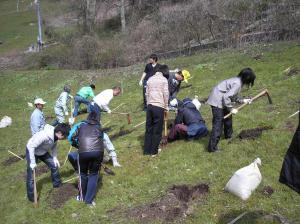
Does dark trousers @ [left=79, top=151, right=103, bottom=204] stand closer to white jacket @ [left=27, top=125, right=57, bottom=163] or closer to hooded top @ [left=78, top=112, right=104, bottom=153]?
hooded top @ [left=78, top=112, right=104, bottom=153]

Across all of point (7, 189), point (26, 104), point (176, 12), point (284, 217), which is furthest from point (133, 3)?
point (284, 217)

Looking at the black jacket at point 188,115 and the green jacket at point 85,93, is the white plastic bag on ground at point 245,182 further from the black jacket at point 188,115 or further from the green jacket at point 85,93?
the green jacket at point 85,93

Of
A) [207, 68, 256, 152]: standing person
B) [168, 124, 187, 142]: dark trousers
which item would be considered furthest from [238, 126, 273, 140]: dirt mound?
[168, 124, 187, 142]: dark trousers

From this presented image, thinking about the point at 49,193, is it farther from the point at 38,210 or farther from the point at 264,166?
the point at 264,166

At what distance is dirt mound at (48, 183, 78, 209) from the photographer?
35.1ft

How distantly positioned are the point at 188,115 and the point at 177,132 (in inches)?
22.4

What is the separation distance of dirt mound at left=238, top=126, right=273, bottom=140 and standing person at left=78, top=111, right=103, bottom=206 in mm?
4186

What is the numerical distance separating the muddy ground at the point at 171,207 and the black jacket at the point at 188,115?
119 inches

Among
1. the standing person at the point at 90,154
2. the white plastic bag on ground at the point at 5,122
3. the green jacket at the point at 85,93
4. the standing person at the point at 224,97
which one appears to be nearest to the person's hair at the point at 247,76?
the standing person at the point at 224,97

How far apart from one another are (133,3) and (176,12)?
16.7 metres

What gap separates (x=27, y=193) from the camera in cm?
1143

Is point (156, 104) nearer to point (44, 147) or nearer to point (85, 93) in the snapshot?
point (44, 147)

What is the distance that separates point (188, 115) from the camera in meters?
12.8

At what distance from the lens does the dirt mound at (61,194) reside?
10.7 meters
